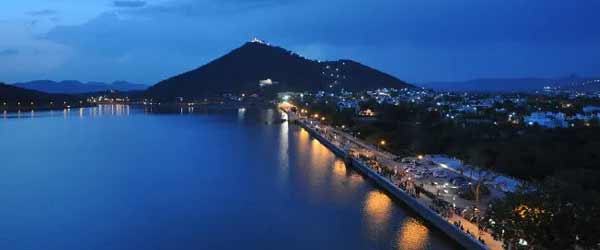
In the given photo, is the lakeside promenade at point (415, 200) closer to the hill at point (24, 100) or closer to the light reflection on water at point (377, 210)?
the light reflection on water at point (377, 210)

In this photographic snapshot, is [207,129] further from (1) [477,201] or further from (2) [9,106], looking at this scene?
(2) [9,106]

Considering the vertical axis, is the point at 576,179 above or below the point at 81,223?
above

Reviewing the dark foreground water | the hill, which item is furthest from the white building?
the hill

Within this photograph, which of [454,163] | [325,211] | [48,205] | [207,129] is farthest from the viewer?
[207,129]

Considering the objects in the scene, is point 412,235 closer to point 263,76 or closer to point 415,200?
point 415,200

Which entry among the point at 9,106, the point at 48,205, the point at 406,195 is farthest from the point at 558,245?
the point at 9,106

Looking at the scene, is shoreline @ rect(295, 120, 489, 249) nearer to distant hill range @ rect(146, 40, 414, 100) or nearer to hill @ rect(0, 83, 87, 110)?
hill @ rect(0, 83, 87, 110)

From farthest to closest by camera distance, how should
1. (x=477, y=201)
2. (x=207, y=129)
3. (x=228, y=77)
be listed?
1. (x=228, y=77)
2. (x=207, y=129)
3. (x=477, y=201)
